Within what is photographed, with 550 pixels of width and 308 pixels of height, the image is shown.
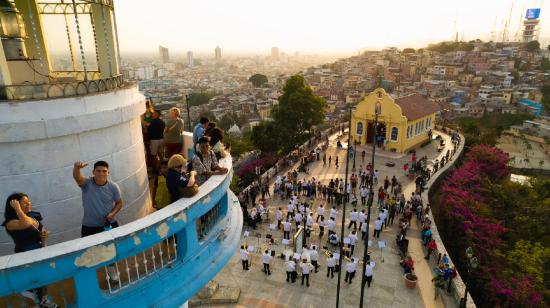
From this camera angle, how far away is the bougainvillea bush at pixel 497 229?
15773mm

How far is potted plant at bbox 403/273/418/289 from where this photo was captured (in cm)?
1431

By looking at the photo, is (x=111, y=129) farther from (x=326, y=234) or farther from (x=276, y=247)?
(x=326, y=234)

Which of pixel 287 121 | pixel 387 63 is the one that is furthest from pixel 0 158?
pixel 387 63

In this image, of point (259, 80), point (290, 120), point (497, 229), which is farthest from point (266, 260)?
point (259, 80)

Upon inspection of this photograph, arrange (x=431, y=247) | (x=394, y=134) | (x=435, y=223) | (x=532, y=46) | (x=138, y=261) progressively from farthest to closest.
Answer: (x=532, y=46) → (x=394, y=134) → (x=435, y=223) → (x=431, y=247) → (x=138, y=261)

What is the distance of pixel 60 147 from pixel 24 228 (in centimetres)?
135

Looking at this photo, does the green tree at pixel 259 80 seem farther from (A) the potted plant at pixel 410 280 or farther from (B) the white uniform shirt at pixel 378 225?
(A) the potted plant at pixel 410 280

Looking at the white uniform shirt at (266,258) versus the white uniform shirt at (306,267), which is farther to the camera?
A: the white uniform shirt at (266,258)

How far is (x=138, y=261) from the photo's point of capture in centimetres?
618

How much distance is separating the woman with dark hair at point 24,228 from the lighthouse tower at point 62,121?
77 cm

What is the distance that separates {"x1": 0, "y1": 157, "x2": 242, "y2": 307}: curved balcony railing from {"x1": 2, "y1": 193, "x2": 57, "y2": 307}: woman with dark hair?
19 cm

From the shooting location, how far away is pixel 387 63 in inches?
5866

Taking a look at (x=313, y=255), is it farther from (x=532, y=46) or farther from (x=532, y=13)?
(x=532, y=13)

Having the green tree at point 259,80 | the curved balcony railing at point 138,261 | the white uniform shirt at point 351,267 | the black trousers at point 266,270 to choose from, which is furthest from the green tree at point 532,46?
the curved balcony railing at point 138,261
